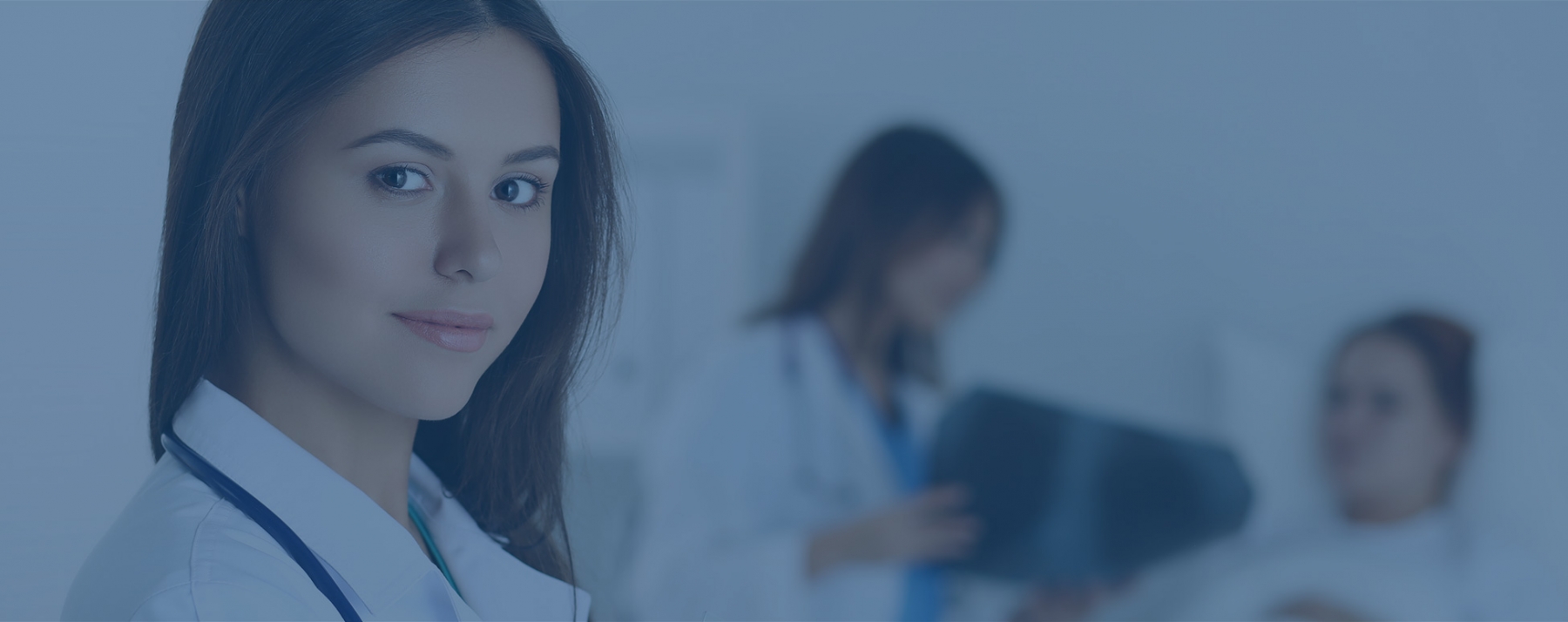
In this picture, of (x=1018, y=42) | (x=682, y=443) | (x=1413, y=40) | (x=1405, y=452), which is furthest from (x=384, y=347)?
(x=1413, y=40)

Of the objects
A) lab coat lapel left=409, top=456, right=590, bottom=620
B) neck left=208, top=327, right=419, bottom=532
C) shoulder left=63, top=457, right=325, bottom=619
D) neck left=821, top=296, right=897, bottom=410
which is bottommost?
shoulder left=63, top=457, right=325, bottom=619

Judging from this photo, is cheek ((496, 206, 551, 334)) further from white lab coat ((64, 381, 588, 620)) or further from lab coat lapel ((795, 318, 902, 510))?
lab coat lapel ((795, 318, 902, 510))

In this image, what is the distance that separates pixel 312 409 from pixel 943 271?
948 mm

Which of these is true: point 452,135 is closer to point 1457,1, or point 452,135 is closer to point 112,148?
point 112,148

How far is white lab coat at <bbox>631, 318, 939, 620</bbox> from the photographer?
1.06m

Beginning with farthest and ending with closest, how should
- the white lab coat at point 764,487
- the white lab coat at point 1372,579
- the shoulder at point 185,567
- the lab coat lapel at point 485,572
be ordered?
the white lab coat at point 1372,579 → the white lab coat at point 764,487 → the lab coat lapel at point 485,572 → the shoulder at point 185,567

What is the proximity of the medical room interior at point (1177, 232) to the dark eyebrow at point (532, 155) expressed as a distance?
0.81 metres

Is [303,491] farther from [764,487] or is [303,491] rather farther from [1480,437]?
[1480,437]

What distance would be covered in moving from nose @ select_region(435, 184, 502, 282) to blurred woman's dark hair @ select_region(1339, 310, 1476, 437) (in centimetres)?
131

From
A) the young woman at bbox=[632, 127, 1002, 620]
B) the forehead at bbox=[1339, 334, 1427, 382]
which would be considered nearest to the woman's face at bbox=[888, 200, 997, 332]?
the young woman at bbox=[632, 127, 1002, 620]

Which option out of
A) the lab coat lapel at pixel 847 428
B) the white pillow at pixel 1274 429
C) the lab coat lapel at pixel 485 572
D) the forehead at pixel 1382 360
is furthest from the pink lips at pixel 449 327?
the forehead at pixel 1382 360

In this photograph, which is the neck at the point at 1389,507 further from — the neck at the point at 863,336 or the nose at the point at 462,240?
the nose at the point at 462,240

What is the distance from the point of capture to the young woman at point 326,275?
0.33m

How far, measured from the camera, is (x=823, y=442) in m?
1.18
